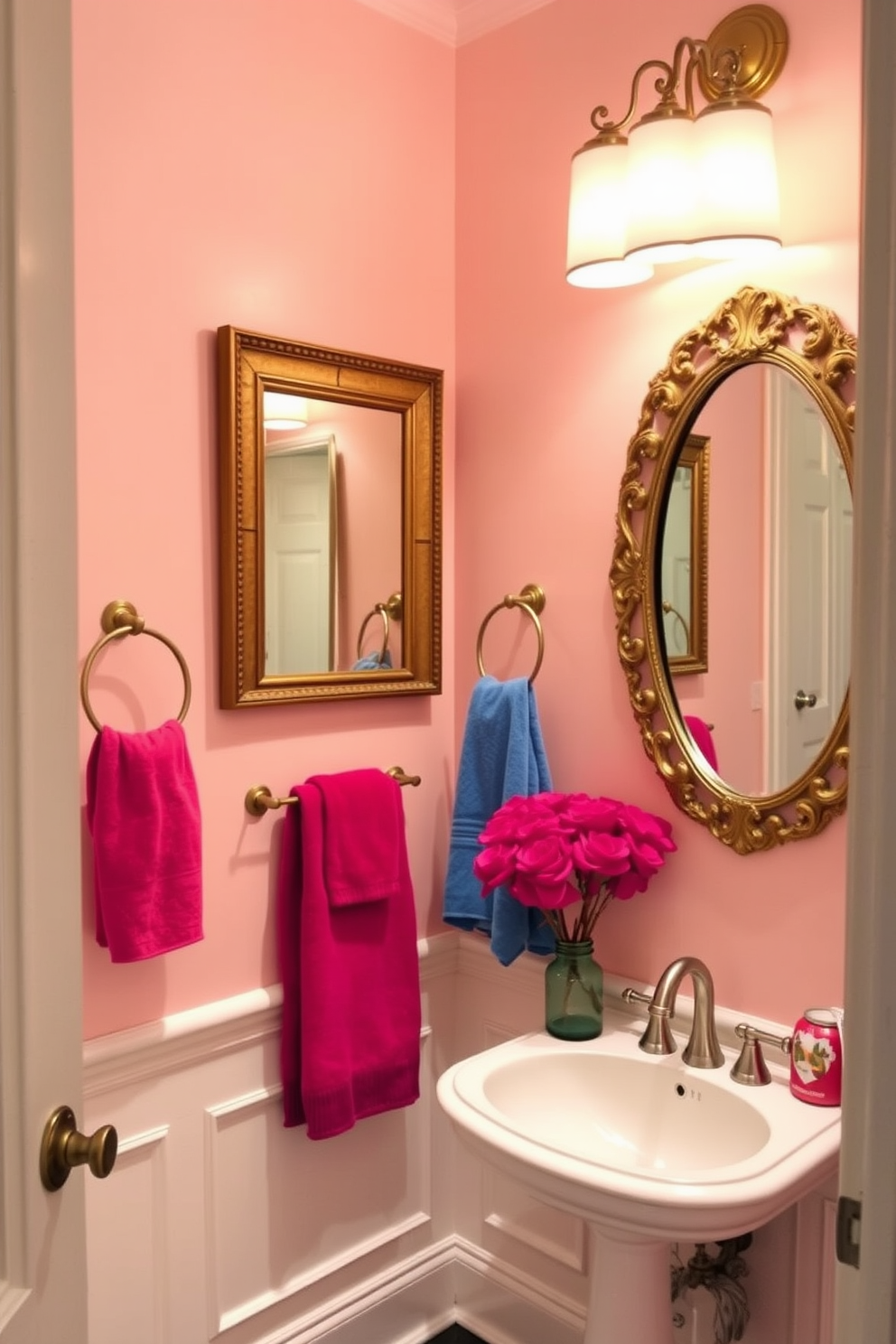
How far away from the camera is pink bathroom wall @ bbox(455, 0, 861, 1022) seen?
1.73 metres

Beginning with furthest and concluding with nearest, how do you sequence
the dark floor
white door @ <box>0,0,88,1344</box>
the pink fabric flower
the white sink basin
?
the dark floor
the pink fabric flower
the white sink basin
white door @ <box>0,0,88,1344</box>

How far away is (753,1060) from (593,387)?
3.80 ft

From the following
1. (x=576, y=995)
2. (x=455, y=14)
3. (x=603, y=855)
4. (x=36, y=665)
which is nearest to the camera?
(x=36, y=665)

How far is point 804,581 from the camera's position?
5.80 feet

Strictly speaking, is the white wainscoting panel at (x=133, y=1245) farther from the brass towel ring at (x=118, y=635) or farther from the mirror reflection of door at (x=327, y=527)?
the mirror reflection of door at (x=327, y=527)

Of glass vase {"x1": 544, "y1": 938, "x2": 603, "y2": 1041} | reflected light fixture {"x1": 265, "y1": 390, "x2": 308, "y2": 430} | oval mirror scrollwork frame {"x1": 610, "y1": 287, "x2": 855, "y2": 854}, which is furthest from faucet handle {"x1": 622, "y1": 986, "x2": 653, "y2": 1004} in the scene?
reflected light fixture {"x1": 265, "y1": 390, "x2": 308, "y2": 430}

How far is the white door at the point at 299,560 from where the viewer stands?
1.98 meters

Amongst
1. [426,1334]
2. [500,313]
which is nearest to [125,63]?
[500,313]

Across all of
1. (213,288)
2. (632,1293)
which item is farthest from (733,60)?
(632,1293)

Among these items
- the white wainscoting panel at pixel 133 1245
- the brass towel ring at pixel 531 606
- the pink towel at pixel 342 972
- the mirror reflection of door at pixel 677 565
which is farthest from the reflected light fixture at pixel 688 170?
the white wainscoting panel at pixel 133 1245

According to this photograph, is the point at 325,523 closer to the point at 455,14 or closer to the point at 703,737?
the point at 703,737

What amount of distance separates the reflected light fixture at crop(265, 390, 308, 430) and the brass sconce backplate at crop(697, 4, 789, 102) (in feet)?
2.68

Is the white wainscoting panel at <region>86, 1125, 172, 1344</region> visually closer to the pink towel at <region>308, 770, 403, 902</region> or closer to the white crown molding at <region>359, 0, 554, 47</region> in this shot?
the pink towel at <region>308, 770, 403, 902</region>

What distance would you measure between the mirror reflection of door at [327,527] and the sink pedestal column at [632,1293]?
3.45 ft
